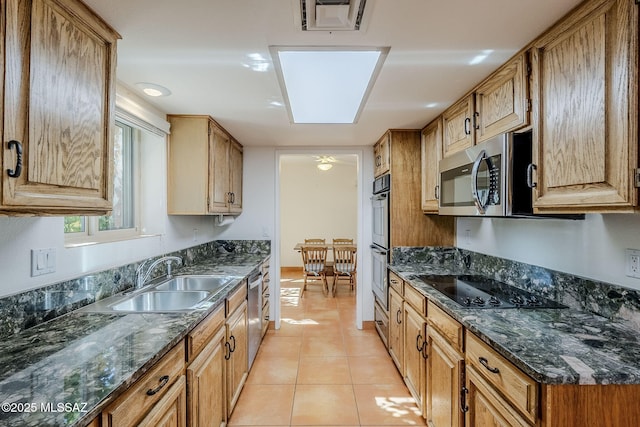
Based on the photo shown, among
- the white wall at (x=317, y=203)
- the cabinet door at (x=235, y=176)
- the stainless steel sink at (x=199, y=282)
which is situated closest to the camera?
the stainless steel sink at (x=199, y=282)

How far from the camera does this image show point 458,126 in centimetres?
224

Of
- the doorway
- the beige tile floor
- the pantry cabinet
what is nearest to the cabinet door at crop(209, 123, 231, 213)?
the pantry cabinet

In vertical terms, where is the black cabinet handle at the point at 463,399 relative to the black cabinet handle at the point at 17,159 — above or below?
below

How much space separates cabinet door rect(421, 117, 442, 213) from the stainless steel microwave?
1.81 ft

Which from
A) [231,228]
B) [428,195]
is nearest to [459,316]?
[428,195]

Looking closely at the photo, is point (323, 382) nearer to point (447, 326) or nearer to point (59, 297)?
point (447, 326)

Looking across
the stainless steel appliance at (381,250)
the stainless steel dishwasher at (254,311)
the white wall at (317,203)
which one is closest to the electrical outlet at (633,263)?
the stainless steel appliance at (381,250)

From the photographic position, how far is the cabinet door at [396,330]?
2541 millimetres

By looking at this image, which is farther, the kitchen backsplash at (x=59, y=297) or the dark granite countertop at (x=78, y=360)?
the kitchen backsplash at (x=59, y=297)

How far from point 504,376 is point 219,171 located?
2.50 m

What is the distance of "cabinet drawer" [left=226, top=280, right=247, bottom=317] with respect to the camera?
80.2 inches

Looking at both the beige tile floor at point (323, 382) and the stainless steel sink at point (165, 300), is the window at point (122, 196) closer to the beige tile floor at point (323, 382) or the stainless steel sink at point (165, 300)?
the stainless steel sink at point (165, 300)

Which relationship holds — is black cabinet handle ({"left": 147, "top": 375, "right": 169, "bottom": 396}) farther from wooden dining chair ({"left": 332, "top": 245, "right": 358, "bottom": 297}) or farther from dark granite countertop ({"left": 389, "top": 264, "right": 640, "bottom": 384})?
wooden dining chair ({"left": 332, "top": 245, "right": 358, "bottom": 297})

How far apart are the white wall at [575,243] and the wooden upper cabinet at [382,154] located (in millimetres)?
1128
